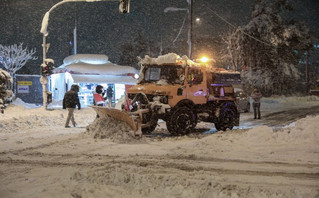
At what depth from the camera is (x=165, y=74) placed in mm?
13125

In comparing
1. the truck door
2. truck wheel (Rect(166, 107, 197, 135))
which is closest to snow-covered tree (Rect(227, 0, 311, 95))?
the truck door

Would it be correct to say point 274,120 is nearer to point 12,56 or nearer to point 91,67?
point 91,67

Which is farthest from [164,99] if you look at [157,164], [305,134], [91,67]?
[91,67]

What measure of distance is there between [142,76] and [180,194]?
27.6 feet

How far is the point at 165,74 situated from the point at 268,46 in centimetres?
2846

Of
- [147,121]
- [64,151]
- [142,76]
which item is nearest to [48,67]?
[142,76]

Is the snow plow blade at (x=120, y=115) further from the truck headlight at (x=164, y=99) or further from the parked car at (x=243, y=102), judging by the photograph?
the parked car at (x=243, y=102)

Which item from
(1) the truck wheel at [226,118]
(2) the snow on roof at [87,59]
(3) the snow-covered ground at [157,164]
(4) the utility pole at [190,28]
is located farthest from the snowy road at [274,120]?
(2) the snow on roof at [87,59]

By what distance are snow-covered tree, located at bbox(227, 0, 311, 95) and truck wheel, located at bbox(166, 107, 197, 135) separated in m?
27.5

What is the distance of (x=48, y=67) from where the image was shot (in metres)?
19.6

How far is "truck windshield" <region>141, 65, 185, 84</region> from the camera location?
12969mm

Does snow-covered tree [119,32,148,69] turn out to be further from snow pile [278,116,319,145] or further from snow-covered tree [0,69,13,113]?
snow pile [278,116,319,145]

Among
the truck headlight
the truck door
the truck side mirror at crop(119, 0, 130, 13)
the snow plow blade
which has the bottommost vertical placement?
the snow plow blade

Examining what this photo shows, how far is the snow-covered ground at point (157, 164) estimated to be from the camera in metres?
5.65
